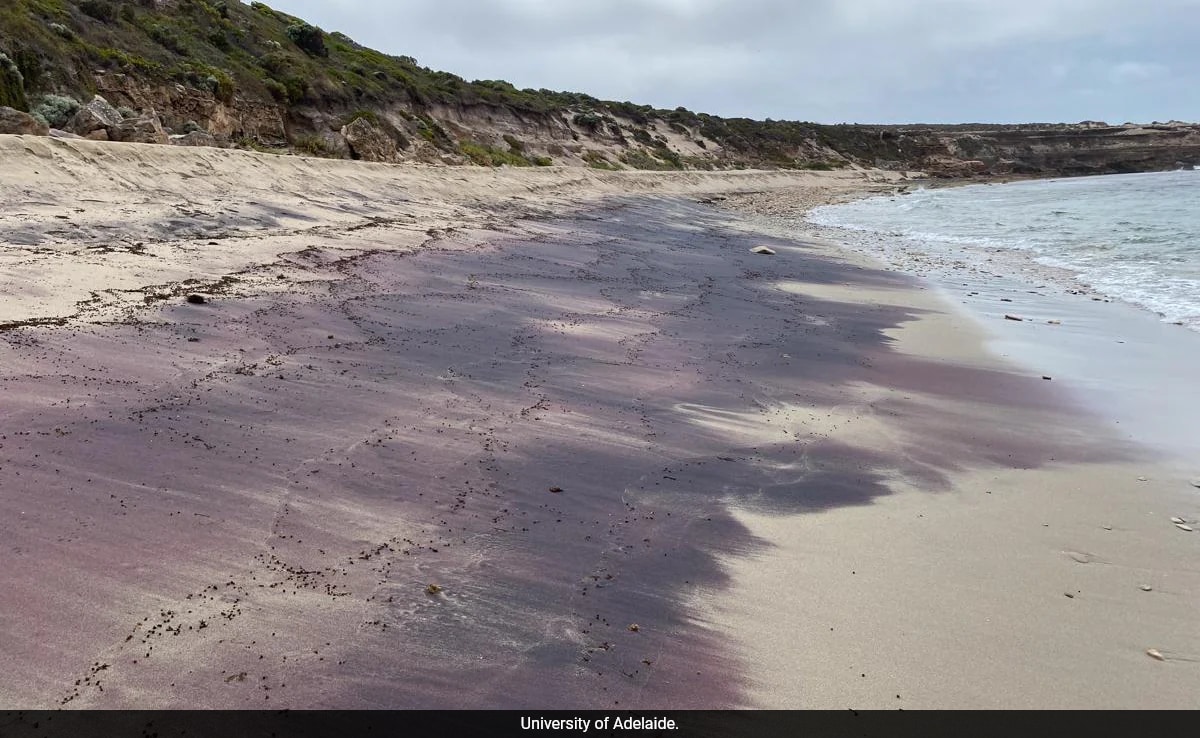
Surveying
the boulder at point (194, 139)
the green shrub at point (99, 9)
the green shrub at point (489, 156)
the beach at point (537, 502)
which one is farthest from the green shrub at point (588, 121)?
the beach at point (537, 502)

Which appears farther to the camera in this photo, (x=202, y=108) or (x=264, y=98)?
(x=264, y=98)

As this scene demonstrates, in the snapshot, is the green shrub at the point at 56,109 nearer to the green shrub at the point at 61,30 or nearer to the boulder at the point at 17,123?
the boulder at the point at 17,123

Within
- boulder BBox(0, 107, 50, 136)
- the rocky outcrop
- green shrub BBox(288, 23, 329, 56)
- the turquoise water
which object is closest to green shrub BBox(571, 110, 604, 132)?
the turquoise water

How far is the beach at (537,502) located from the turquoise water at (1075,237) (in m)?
5.24

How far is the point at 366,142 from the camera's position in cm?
2269

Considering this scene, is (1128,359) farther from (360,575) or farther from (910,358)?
(360,575)

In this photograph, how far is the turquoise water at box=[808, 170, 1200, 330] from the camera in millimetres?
13812

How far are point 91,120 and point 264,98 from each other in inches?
425

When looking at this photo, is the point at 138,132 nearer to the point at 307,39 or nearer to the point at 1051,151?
the point at 307,39

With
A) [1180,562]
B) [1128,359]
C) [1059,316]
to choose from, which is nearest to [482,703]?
[1180,562]

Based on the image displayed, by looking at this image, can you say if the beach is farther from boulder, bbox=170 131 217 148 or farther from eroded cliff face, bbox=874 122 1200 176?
eroded cliff face, bbox=874 122 1200 176

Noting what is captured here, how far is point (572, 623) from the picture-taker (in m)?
3.29

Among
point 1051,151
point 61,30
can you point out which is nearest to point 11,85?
point 61,30

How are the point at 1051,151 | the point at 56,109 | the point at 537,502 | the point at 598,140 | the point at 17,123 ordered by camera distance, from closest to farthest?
1. the point at 537,502
2. the point at 17,123
3. the point at 56,109
4. the point at 598,140
5. the point at 1051,151
